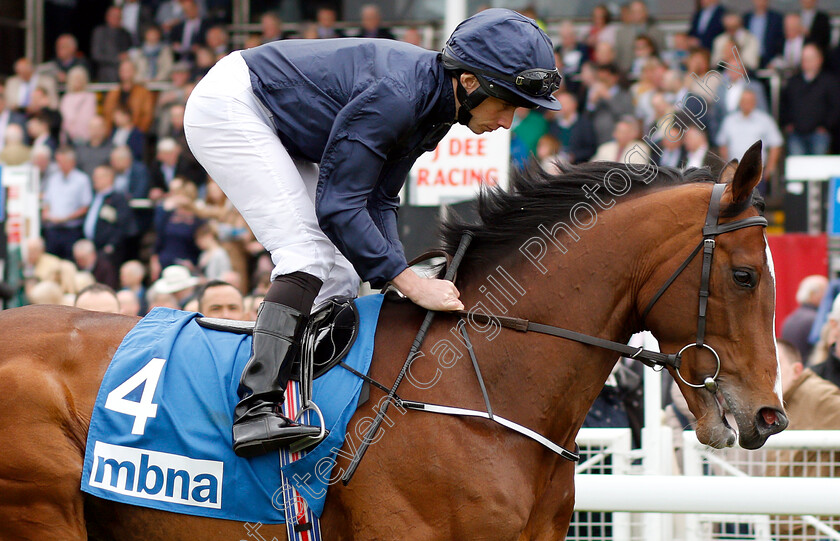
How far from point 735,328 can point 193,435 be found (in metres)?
1.65

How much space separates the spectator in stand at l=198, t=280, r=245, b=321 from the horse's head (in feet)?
10.2

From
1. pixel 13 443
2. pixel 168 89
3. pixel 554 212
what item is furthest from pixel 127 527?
pixel 168 89

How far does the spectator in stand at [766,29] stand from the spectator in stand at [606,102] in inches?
65.4

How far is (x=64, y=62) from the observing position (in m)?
14.4

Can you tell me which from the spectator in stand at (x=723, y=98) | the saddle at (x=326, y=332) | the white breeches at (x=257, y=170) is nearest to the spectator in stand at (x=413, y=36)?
the spectator in stand at (x=723, y=98)

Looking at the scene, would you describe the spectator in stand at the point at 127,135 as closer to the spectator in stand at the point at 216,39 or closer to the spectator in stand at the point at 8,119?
the spectator in stand at the point at 8,119

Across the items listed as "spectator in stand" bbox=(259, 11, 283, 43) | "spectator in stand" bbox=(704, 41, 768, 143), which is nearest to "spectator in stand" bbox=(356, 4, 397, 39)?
"spectator in stand" bbox=(259, 11, 283, 43)

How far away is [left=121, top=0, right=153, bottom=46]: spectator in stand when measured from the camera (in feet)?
48.0

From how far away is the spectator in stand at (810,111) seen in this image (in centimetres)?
1037

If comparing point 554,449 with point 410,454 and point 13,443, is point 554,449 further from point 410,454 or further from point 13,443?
point 13,443

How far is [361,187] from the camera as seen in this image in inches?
116

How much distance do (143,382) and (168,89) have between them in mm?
10841

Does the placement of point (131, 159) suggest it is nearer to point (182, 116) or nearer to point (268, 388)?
point (182, 116)

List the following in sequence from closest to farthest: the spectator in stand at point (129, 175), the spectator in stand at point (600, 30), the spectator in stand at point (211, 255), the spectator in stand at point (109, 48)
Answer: the spectator in stand at point (211, 255), the spectator in stand at point (129, 175), the spectator in stand at point (600, 30), the spectator in stand at point (109, 48)
